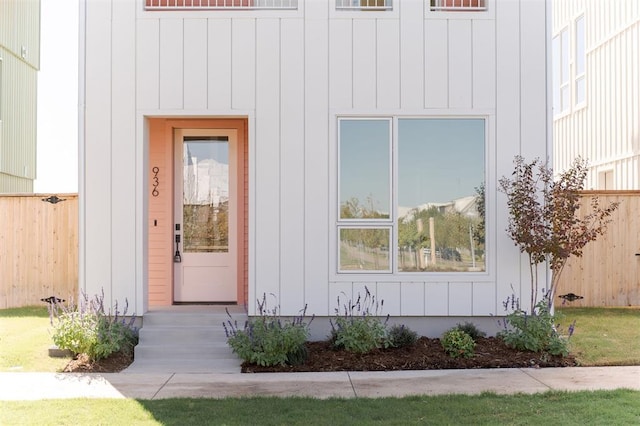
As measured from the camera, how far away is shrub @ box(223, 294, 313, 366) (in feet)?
25.7

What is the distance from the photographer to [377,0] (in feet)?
29.2

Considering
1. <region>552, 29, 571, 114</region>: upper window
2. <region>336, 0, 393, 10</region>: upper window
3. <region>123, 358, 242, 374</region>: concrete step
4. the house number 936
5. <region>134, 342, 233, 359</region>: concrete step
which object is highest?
<region>552, 29, 571, 114</region>: upper window

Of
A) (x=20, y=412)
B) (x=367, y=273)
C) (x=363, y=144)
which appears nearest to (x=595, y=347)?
(x=367, y=273)

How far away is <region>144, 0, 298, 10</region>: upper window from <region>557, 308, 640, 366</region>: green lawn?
16.7 feet

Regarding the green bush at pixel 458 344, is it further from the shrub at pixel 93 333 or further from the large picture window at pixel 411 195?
the shrub at pixel 93 333

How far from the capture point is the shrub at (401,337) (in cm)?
838

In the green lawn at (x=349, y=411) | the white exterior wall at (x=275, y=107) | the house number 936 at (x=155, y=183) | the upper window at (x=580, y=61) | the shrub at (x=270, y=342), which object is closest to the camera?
the green lawn at (x=349, y=411)

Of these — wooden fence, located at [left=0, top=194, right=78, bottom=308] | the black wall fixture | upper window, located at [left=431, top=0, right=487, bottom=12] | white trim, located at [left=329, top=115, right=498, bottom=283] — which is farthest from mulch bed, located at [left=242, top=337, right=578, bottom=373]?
the black wall fixture

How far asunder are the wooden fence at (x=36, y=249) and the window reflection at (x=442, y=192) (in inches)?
258

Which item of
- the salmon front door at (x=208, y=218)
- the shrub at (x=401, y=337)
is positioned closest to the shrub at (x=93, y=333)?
the salmon front door at (x=208, y=218)

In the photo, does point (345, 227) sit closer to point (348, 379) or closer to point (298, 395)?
point (348, 379)

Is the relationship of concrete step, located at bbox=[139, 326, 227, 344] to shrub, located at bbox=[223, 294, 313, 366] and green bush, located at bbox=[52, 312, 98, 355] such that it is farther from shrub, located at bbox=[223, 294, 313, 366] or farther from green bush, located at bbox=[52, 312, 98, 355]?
green bush, located at bbox=[52, 312, 98, 355]

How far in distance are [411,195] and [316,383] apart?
9.17ft

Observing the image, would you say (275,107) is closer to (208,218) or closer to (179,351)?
(208,218)
